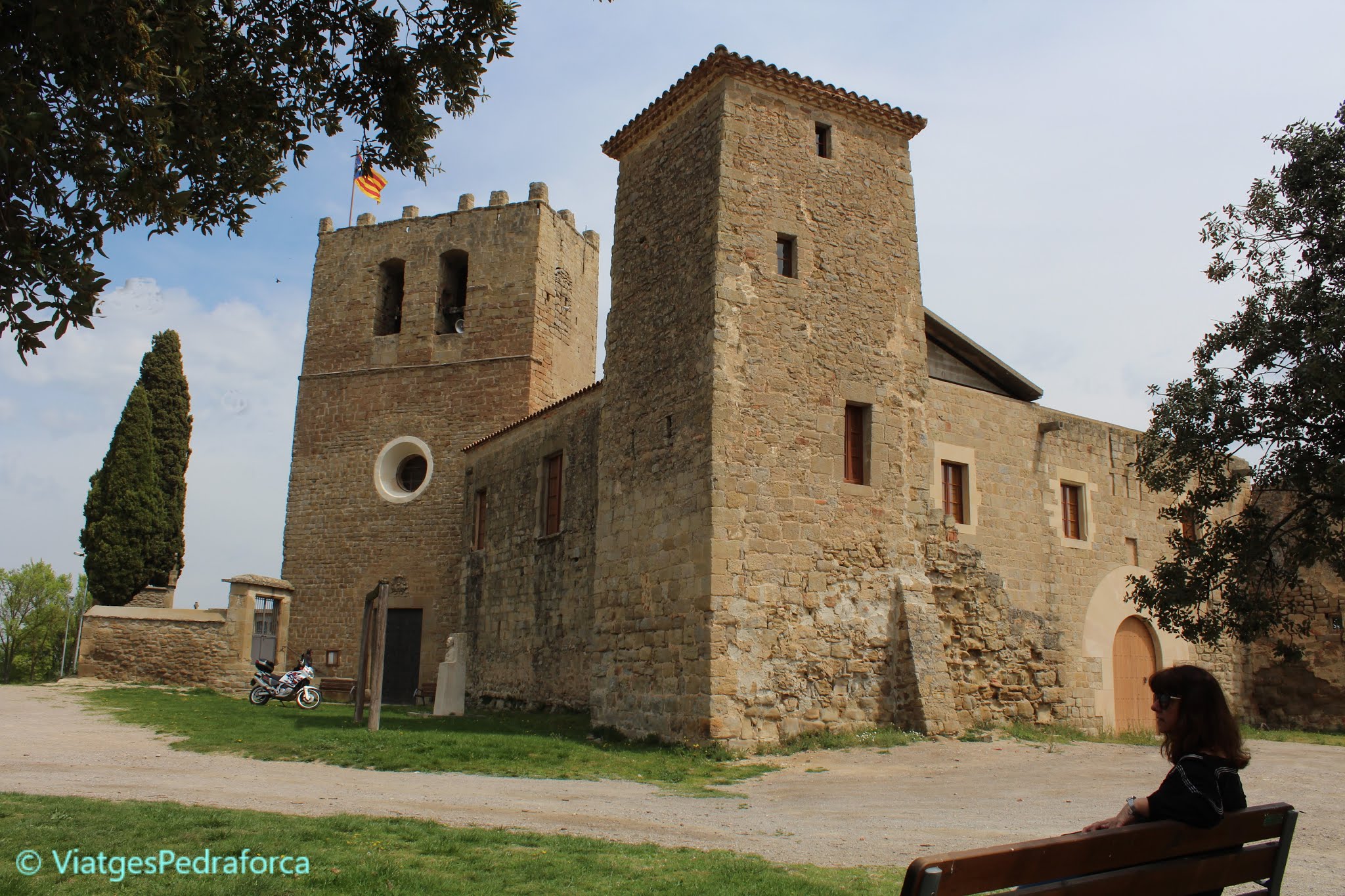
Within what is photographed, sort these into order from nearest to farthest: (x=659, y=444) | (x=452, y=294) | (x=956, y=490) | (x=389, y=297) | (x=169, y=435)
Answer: (x=659, y=444) → (x=956, y=490) → (x=169, y=435) → (x=452, y=294) → (x=389, y=297)

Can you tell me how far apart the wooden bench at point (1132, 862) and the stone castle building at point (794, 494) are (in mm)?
8143

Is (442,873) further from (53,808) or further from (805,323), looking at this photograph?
(805,323)

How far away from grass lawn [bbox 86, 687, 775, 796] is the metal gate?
836cm

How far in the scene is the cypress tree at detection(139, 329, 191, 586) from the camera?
2533 centimetres

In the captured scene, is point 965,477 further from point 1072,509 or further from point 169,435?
point 169,435

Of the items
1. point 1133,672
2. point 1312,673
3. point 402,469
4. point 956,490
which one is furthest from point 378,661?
point 1312,673

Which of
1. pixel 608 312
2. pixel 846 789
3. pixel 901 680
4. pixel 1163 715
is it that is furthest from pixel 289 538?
pixel 1163 715

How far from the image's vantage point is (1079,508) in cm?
1786

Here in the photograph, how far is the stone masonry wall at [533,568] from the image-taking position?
16.5 meters

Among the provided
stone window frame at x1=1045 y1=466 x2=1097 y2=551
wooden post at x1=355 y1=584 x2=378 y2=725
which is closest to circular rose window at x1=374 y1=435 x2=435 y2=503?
wooden post at x1=355 y1=584 x2=378 y2=725

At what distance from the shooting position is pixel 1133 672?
1788 cm

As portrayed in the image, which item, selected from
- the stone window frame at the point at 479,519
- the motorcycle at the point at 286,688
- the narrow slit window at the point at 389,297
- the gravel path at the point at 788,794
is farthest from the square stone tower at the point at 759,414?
the narrow slit window at the point at 389,297

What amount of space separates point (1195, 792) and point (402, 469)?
2555 centimetres

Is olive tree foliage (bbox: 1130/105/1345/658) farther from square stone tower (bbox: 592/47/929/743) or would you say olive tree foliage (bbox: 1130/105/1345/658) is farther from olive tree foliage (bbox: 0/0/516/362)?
olive tree foliage (bbox: 0/0/516/362)
